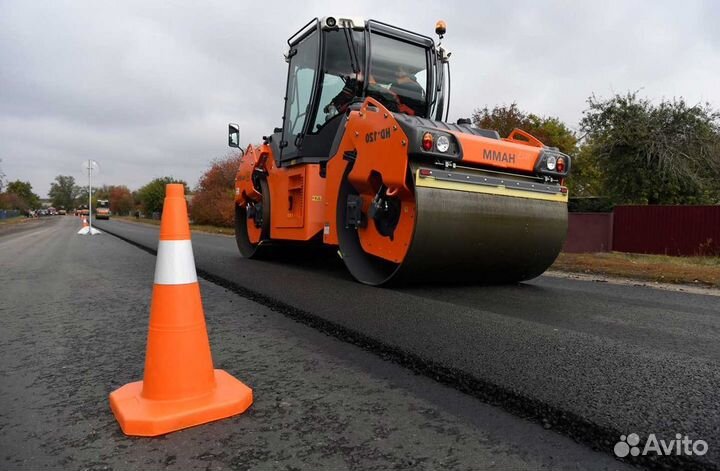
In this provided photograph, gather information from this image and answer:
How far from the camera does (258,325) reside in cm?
375

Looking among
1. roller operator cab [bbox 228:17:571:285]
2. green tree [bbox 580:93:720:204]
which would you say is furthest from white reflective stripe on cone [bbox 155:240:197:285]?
green tree [bbox 580:93:720:204]

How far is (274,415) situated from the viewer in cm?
213

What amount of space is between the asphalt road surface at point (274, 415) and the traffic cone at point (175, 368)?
61 millimetres

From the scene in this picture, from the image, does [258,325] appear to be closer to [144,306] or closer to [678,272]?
[144,306]

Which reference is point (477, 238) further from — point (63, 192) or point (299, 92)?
point (63, 192)

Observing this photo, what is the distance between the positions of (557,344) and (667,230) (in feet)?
57.3

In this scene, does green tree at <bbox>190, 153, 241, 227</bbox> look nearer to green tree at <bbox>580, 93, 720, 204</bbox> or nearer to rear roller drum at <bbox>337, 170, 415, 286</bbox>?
green tree at <bbox>580, 93, 720, 204</bbox>

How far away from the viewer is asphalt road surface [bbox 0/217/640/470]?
1.76 metres

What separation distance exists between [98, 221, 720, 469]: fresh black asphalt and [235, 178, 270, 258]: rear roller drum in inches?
83.4

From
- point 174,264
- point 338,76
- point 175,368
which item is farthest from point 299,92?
point 175,368

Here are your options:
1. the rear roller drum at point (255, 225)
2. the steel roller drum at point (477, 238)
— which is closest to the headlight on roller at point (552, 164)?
the steel roller drum at point (477, 238)

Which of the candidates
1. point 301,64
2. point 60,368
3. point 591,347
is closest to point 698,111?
point 301,64

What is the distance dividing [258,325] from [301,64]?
4470 mm

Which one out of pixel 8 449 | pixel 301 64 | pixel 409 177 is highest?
pixel 301 64
